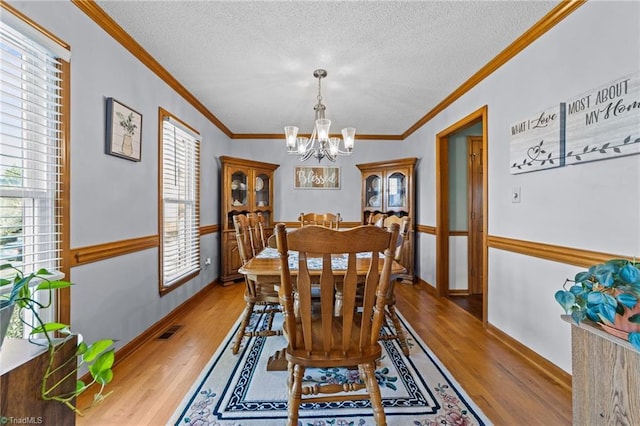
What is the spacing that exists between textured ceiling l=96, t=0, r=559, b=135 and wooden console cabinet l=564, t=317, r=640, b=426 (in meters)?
1.96

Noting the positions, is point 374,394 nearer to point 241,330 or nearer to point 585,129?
point 241,330

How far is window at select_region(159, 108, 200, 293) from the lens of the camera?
288cm

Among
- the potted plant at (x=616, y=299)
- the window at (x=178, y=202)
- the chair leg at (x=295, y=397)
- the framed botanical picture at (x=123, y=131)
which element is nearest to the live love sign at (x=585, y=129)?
the potted plant at (x=616, y=299)

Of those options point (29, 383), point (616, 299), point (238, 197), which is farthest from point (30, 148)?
point (238, 197)

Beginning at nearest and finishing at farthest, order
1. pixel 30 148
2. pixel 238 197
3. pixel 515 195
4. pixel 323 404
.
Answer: pixel 30 148, pixel 323 404, pixel 515 195, pixel 238 197

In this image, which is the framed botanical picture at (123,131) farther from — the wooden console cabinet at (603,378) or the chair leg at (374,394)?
the wooden console cabinet at (603,378)

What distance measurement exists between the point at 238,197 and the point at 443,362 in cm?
351

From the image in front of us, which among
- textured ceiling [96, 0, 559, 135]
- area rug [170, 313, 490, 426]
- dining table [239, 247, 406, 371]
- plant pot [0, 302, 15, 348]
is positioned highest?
textured ceiling [96, 0, 559, 135]

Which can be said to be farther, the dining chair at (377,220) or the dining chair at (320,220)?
the dining chair at (320,220)

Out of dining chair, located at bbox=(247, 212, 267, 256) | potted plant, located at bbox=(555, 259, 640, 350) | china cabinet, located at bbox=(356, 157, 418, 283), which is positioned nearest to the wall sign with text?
potted plant, located at bbox=(555, 259, 640, 350)

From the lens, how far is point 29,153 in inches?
61.2

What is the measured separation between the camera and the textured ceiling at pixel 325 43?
6.23 ft

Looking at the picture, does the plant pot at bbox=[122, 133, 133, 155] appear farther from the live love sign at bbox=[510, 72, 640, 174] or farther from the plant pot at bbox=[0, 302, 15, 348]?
the live love sign at bbox=[510, 72, 640, 174]

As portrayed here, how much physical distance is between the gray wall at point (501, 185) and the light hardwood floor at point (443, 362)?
20 cm
